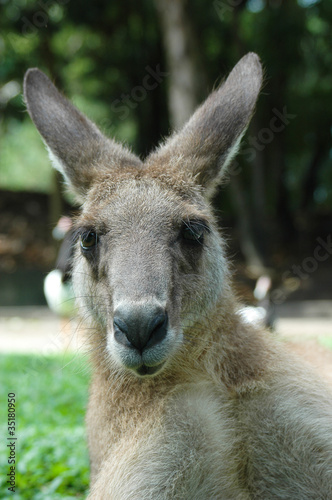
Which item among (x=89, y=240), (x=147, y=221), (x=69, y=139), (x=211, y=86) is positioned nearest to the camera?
(x=147, y=221)

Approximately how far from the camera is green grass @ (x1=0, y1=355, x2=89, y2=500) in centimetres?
476

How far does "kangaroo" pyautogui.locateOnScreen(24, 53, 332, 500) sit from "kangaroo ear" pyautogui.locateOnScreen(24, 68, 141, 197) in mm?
11

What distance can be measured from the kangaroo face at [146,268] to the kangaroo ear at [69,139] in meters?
0.28

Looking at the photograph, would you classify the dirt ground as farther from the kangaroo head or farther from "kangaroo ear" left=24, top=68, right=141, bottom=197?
"kangaroo ear" left=24, top=68, right=141, bottom=197

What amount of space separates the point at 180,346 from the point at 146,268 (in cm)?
52

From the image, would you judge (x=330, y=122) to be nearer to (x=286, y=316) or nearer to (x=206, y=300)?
(x=286, y=316)

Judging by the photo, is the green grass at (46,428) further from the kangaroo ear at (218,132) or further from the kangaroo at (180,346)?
the kangaroo ear at (218,132)

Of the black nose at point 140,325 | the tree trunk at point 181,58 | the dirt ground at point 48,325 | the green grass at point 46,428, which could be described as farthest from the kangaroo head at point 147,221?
the tree trunk at point 181,58

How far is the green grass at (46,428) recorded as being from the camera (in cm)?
476

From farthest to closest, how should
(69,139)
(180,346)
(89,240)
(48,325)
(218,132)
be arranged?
(48,325) → (69,139) → (218,132) → (89,240) → (180,346)

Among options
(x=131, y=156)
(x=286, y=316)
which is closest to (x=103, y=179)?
(x=131, y=156)

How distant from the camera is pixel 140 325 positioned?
2947mm

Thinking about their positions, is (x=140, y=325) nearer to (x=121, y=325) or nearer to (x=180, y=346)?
(x=121, y=325)

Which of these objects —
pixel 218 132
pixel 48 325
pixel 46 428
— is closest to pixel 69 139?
pixel 218 132
